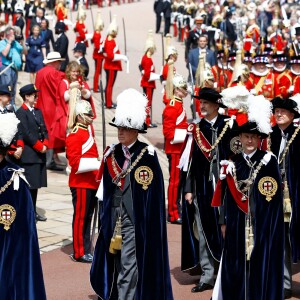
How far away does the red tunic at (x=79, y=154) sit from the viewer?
1082 centimetres

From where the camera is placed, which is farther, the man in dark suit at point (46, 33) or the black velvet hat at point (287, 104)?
the man in dark suit at point (46, 33)

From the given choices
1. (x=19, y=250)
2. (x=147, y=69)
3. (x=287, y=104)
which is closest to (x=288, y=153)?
(x=287, y=104)

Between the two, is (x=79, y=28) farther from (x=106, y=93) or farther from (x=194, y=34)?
(x=106, y=93)

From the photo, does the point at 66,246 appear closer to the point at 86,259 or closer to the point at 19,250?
the point at 86,259

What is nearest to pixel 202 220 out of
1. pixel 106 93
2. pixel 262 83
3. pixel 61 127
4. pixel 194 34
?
pixel 61 127

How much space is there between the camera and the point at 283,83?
1623 cm

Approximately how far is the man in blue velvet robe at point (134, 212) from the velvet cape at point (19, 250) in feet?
2.80

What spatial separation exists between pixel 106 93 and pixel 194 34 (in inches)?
171

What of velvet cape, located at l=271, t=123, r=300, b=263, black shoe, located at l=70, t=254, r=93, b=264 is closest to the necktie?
velvet cape, located at l=271, t=123, r=300, b=263

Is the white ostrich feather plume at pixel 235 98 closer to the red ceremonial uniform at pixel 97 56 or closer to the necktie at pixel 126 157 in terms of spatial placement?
the necktie at pixel 126 157

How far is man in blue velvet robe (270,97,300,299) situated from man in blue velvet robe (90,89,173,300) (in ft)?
5.81

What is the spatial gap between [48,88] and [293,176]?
21.3ft

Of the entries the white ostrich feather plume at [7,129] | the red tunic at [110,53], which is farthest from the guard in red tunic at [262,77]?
the white ostrich feather plume at [7,129]

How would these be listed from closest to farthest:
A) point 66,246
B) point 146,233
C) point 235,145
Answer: point 146,233
point 235,145
point 66,246
